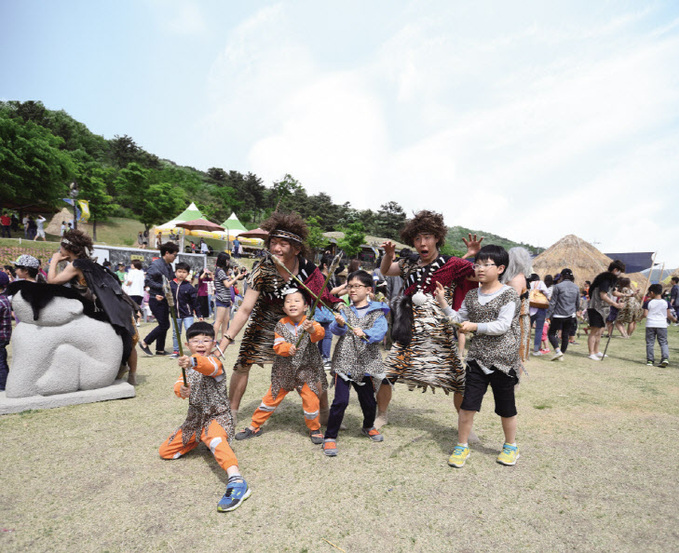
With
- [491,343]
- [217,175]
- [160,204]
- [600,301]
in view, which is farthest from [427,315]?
[217,175]

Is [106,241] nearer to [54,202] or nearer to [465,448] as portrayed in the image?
[54,202]

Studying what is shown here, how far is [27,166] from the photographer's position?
30.8 metres

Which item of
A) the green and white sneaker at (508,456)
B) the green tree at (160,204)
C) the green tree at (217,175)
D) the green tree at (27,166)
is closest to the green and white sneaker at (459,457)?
the green and white sneaker at (508,456)

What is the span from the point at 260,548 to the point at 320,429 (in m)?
1.62

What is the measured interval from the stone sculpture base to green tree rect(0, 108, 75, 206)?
35.7 m

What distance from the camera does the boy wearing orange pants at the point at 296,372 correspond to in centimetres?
338

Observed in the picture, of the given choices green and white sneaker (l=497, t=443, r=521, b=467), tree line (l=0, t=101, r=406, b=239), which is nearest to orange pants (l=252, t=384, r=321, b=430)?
green and white sneaker (l=497, t=443, r=521, b=467)

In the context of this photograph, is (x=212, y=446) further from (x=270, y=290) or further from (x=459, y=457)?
(x=459, y=457)

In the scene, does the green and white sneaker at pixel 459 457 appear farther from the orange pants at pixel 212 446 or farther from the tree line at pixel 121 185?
the tree line at pixel 121 185

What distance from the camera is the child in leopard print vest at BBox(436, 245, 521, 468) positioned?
2.96 m

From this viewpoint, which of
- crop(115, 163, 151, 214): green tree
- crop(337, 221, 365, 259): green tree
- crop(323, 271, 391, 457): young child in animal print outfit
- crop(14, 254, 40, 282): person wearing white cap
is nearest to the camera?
crop(323, 271, 391, 457): young child in animal print outfit

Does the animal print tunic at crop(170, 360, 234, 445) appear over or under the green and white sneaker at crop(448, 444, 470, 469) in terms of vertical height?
over

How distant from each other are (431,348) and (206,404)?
1979mm

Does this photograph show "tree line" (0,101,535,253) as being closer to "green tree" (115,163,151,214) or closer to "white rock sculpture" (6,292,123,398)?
"green tree" (115,163,151,214)
